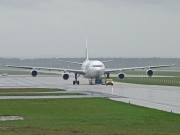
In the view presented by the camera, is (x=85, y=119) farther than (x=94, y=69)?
No

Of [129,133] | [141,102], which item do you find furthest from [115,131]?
[141,102]

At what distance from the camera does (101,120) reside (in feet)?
128

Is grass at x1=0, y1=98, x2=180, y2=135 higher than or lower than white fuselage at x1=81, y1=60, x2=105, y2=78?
lower

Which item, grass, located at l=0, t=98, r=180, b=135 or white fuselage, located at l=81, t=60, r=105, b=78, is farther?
white fuselage, located at l=81, t=60, r=105, b=78

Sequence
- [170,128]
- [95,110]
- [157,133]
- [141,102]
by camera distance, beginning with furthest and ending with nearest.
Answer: [141,102] → [95,110] → [170,128] → [157,133]

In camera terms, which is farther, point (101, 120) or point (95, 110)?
point (95, 110)

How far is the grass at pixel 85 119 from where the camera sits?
32.9 meters

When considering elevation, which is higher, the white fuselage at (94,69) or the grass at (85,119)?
the white fuselage at (94,69)

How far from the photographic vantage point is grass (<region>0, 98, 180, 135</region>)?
32875 millimetres

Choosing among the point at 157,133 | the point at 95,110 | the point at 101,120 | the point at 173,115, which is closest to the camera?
the point at 157,133

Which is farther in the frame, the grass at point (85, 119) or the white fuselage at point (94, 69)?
the white fuselage at point (94, 69)

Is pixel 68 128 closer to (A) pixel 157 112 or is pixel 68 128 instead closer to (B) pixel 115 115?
(B) pixel 115 115

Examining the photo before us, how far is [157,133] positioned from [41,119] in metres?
10.9

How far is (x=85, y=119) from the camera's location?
39.7 m
